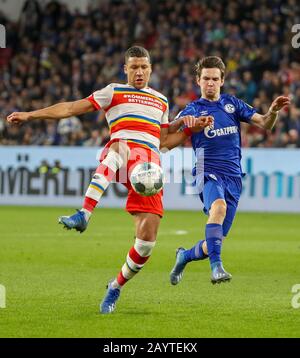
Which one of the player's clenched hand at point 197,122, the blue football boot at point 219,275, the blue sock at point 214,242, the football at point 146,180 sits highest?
the player's clenched hand at point 197,122

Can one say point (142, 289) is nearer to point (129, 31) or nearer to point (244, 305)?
point (244, 305)

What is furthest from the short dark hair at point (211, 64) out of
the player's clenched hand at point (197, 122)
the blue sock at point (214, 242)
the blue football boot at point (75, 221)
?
the blue football boot at point (75, 221)

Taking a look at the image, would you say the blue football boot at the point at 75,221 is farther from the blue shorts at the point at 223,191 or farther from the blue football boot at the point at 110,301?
the blue shorts at the point at 223,191

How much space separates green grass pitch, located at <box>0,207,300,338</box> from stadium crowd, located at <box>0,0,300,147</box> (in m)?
7.02

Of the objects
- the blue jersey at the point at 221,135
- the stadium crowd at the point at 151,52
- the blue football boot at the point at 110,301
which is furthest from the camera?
the stadium crowd at the point at 151,52

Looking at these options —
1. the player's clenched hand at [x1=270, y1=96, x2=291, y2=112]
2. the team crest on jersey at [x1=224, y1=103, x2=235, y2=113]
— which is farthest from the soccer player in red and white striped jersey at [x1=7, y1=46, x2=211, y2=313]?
the team crest on jersey at [x1=224, y1=103, x2=235, y2=113]

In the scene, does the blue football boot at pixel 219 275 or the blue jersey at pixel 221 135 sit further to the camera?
the blue jersey at pixel 221 135

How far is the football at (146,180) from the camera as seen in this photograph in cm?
814

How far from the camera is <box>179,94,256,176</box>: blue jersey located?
9727mm

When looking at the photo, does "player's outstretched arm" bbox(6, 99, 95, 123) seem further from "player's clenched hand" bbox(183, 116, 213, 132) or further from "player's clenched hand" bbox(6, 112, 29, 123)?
"player's clenched hand" bbox(183, 116, 213, 132)

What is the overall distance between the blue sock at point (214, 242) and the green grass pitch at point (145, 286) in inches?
17.5

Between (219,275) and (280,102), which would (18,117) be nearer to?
(219,275)

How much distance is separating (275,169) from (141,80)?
13.5 m

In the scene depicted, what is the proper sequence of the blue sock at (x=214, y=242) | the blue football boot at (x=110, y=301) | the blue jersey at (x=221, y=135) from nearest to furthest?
the blue football boot at (x=110, y=301), the blue sock at (x=214, y=242), the blue jersey at (x=221, y=135)
